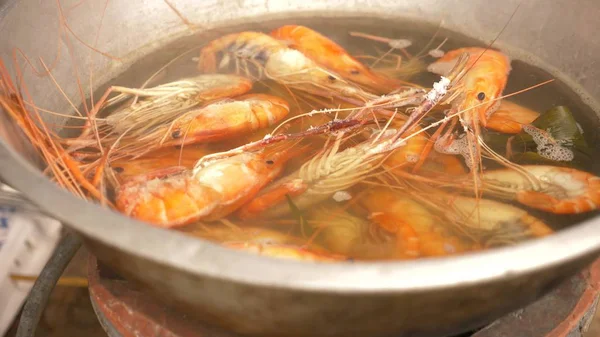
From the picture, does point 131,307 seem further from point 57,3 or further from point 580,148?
point 580,148

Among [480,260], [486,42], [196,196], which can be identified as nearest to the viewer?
[480,260]

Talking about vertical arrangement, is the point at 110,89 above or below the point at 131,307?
above

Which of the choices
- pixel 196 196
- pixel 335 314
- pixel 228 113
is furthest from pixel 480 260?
pixel 228 113

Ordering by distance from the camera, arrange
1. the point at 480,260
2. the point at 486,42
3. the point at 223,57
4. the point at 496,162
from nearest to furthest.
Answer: the point at 480,260 < the point at 496,162 < the point at 223,57 < the point at 486,42

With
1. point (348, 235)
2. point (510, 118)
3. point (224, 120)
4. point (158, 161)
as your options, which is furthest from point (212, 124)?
point (510, 118)

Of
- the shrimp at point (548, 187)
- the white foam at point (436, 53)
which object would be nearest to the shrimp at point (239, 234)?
the shrimp at point (548, 187)

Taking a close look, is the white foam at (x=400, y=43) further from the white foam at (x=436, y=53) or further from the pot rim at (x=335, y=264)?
the pot rim at (x=335, y=264)
